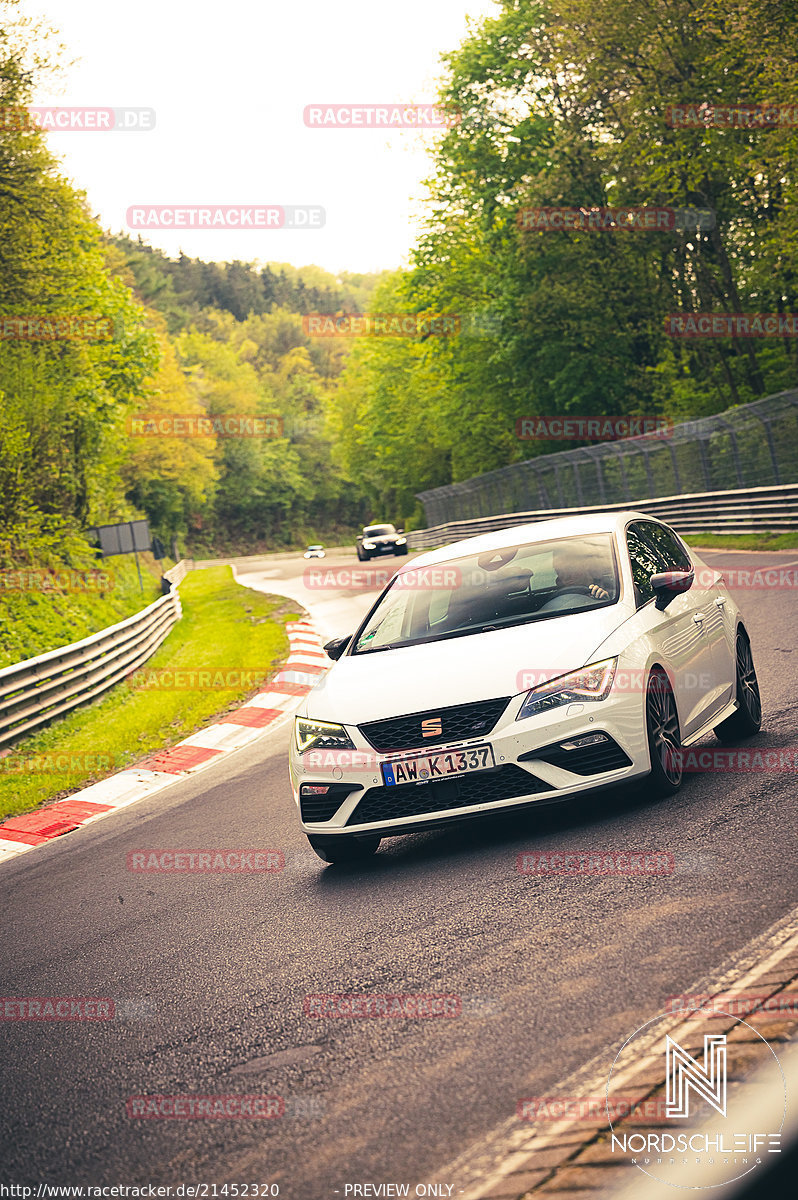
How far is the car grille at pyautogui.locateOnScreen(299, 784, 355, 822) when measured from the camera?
6.11 m

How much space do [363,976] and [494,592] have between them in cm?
312

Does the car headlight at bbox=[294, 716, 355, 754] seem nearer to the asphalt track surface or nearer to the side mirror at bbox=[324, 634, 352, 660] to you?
the asphalt track surface

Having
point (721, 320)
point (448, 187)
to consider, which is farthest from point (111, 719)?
point (448, 187)

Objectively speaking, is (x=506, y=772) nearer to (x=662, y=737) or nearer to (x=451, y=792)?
(x=451, y=792)

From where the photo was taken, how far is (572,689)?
19.5 ft

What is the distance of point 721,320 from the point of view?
3731 centimetres

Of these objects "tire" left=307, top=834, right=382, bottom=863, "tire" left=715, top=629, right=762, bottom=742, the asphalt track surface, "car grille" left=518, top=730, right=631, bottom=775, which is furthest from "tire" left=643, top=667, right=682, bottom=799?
"tire" left=307, top=834, right=382, bottom=863

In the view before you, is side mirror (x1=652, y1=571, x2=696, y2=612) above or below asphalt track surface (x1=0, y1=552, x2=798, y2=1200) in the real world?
above

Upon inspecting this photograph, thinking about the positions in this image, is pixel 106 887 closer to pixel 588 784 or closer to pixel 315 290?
pixel 588 784

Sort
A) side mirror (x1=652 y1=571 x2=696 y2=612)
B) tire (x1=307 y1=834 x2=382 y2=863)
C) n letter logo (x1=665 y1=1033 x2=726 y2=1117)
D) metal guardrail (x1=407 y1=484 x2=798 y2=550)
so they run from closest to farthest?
n letter logo (x1=665 y1=1033 x2=726 y2=1117) → tire (x1=307 y1=834 x2=382 y2=863) → side mirror (x1=652 y1=571 x2=696 y2=612) → metal guardrail (x1=407 y1=484 x2=798 y2=550)

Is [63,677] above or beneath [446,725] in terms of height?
beneath

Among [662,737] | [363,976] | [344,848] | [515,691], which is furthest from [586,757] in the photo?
[363,976]

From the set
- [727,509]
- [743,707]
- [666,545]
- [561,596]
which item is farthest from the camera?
[727,509]

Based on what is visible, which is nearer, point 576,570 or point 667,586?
point 667,586
